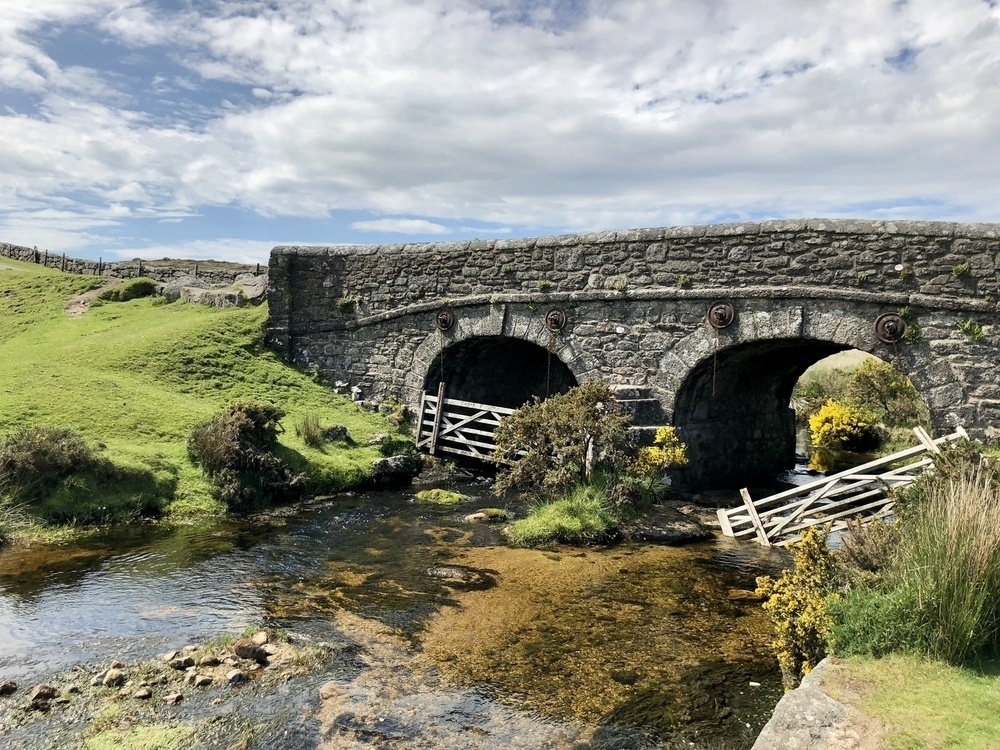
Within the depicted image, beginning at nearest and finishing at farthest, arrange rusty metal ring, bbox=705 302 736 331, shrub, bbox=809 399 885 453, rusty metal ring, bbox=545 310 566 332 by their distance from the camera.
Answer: rusty metal ring, bbox=705 302 736 331, rusty metal ring, bbox=545 310 566 332, shrub, bbox=809 399 885 453

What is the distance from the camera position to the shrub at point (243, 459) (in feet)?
44.1

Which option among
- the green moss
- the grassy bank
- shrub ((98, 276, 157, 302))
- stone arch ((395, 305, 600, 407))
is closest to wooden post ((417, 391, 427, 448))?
stone arch ((395, 305, 600, 407))

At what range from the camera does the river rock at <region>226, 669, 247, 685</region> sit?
22.7 feet

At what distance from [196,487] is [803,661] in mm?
10489

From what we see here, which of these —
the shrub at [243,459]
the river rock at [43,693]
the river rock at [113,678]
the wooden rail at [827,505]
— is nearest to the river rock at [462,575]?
the river rock at [113,678]

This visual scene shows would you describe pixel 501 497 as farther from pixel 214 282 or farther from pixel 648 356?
pixel 214 282

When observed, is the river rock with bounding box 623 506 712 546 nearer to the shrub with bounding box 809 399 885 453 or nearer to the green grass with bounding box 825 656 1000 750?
the green grass with bounding box 825 656 1000 750

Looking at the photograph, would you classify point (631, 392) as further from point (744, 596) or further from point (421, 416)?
point (421, 416)

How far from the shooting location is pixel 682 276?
1480 cm

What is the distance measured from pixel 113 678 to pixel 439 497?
28.2 feet

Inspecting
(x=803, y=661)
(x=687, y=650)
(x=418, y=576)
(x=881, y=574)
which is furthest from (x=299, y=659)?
(x=881, y=574)

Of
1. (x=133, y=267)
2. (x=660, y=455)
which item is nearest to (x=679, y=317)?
(x=660, y=455)

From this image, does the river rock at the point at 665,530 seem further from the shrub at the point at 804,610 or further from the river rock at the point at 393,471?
the river rock at the point at 393,471

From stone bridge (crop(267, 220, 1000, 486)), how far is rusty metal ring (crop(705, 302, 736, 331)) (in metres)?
→ 0.03
